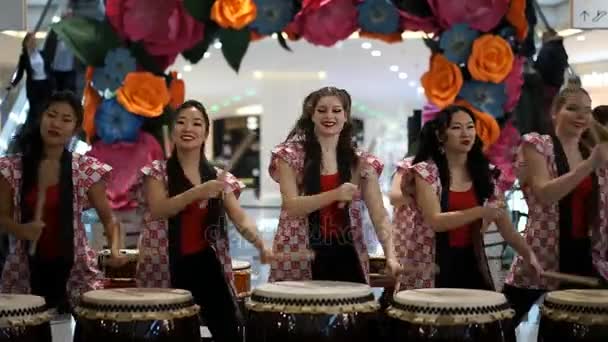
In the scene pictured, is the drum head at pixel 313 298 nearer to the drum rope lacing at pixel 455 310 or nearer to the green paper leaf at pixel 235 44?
the drum rope lacing at pixel 455 310

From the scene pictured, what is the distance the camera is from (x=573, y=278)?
10.9 feet

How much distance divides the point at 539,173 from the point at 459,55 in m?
1.06

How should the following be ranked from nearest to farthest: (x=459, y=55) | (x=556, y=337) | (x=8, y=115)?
(x=556, y=337)
(x=459, y=55)
(x=8, y=115)

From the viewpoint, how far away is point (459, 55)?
4340mm

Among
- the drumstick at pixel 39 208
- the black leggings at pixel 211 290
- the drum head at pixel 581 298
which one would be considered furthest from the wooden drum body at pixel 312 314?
the drumstick at pixel 39 208

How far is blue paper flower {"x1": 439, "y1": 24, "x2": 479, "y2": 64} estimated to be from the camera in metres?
4.29

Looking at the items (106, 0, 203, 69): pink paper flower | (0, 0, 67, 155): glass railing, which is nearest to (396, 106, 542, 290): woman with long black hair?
(106, 0, 203, 69): pink paper flower

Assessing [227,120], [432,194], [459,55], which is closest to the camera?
[432,194]

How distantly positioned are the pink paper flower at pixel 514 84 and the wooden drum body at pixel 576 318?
59.2 inches

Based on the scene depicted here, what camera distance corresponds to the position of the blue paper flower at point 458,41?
4293 millimetres

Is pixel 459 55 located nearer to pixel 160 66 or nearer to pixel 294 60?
pixel 160 66

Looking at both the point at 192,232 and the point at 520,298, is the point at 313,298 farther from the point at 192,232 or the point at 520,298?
the point at 520,298

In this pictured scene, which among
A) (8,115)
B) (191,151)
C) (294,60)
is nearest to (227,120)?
(294,60)

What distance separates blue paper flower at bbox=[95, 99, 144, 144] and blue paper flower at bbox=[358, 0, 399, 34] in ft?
3.80
